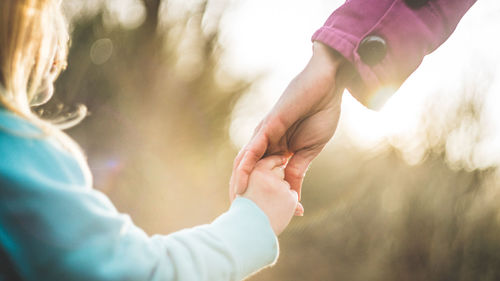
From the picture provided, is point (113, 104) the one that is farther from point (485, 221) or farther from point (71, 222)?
point (485, 221)

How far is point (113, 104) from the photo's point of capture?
4.88m

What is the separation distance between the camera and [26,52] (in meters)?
0.66

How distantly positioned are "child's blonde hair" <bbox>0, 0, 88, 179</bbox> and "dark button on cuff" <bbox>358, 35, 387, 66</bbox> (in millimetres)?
743

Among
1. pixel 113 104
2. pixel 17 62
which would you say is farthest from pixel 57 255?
pixel 113 104

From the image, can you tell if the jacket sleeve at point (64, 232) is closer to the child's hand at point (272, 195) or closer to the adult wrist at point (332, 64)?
the child's hand at point (272, 195)

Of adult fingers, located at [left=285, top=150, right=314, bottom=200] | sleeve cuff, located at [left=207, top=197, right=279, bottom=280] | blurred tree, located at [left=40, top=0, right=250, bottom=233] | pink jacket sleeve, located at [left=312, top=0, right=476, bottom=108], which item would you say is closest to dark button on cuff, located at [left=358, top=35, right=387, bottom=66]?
pink jacket sleeve, located at [left=312, top=0, right=476, bottom=108]

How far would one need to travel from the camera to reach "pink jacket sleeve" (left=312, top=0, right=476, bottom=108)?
913 millimetres

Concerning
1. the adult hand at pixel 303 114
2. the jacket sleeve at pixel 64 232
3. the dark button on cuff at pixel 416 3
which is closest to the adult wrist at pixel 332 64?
the adult hand at pixel 303 114

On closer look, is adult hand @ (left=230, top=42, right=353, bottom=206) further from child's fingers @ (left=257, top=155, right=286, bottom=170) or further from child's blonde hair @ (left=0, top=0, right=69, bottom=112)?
child's blonde hair @ (left=0, top=0, right=69, bottom=112)

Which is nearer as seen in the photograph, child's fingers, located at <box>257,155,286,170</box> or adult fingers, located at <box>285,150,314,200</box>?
child's fingers, located at <box>257,155,286,170</box>

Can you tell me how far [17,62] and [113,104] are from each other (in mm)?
4521

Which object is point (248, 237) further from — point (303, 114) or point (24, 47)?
point (24, 47)

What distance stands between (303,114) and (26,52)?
2.32 feet

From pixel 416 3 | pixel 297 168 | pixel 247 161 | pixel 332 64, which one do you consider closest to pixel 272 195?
pixel 247 161
